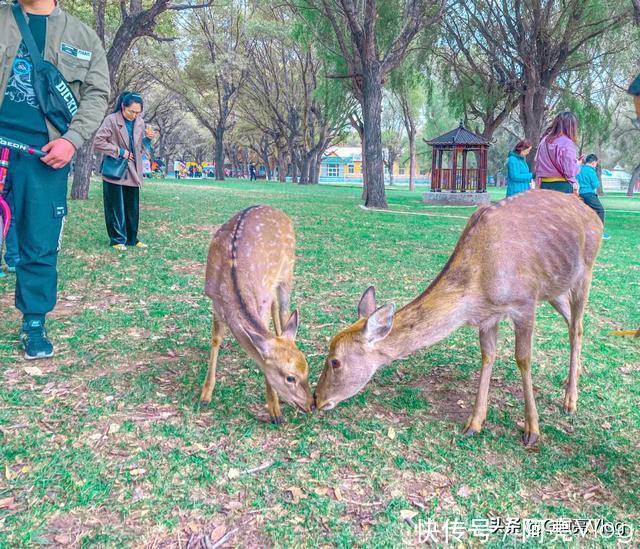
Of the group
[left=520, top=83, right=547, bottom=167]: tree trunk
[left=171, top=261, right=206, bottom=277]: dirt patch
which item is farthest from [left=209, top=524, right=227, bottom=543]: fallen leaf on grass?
[left=520, top=83, right=547, bottom=167]: tree trunk

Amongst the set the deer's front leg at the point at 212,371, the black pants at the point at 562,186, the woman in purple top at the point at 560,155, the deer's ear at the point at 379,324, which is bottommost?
the deer's front leg at the point at 212,371

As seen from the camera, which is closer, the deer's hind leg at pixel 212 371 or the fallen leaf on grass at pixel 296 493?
the fallen leaf on grass at pixel 296 493

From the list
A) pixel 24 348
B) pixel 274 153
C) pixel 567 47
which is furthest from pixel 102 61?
pixel 274 153

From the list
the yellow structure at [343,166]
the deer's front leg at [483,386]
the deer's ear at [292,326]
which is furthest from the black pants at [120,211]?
the yellow structure at [343,166]

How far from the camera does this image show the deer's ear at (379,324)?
317 cm

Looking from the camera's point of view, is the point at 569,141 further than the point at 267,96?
No

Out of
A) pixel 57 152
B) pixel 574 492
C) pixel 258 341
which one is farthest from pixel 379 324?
pixel 57 152

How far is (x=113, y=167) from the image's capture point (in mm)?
7473

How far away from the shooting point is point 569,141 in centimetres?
749

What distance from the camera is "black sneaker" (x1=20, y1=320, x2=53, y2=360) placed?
13.4 feet

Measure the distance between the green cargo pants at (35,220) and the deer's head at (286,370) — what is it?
1.81 meters

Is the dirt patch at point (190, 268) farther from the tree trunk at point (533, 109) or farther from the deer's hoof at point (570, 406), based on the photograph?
the tree trunk at point (533, 109)

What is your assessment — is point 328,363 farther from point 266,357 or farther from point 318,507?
point 318,507

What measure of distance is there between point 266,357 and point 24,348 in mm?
2086
